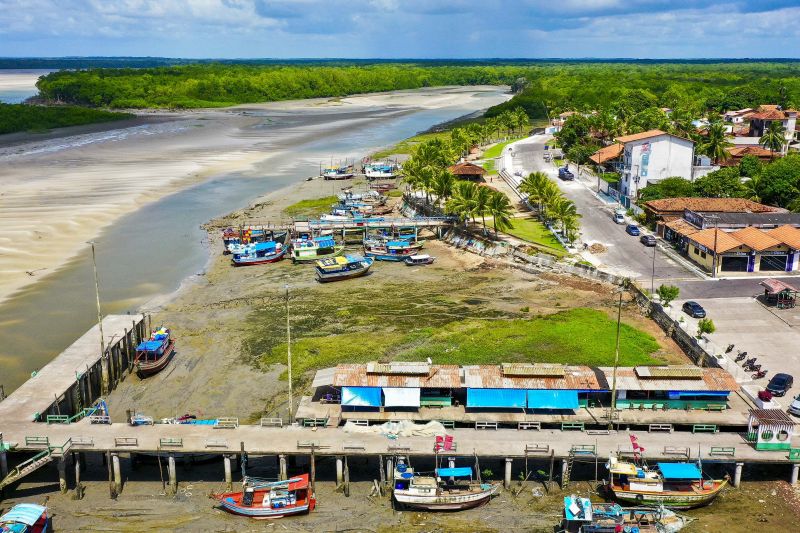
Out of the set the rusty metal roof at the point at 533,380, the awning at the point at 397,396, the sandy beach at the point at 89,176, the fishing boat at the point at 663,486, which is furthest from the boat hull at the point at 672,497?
the sandy beach at the point at 89,176

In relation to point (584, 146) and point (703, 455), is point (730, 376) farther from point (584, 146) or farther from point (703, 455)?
point (584, 146)

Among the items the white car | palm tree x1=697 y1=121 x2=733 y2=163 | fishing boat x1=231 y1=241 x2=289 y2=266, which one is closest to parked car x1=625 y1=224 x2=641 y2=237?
palm tree x1=697 y1=121 x2=733 y2=163

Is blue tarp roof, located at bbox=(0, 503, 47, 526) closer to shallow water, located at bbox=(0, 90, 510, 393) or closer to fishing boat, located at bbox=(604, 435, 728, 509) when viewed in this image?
shallow water, located at bbox=(0, 90, 510, 393)

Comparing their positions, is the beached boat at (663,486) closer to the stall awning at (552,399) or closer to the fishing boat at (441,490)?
the stall awning at (552,399)

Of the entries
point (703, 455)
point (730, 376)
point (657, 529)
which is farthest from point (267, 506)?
point (730, 376)

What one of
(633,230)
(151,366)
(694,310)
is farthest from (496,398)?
(633,230)

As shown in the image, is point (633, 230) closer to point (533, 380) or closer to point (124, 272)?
point (533, 380)
